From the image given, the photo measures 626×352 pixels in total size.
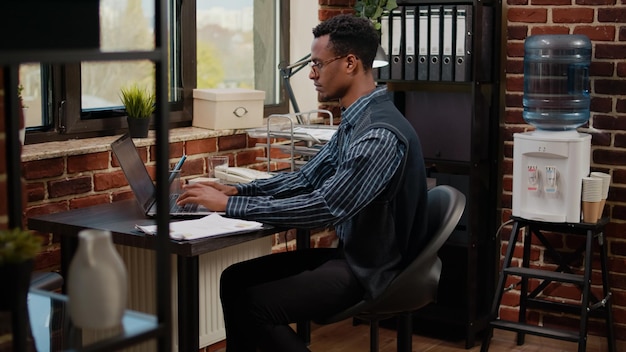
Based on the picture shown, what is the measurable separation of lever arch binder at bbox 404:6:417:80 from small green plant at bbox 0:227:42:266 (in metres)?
2.76

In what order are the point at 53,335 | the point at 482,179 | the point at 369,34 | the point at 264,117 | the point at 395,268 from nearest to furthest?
the point at 53,335 < the point at 395,268 < the point at 369,34 < the point at 482,179 < the point at 264,117

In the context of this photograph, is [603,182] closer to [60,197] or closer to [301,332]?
[301,332]

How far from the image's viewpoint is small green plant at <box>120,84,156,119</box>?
350 cm

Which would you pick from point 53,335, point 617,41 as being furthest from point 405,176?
point 617,41

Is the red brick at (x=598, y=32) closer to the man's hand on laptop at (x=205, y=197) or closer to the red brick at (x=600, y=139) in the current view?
the red brick at (x=600, y=139)

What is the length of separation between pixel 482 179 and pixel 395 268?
4.75 ft

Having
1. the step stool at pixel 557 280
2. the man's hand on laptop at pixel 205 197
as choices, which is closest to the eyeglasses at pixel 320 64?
the man's hand on laptop at pixel 205 197

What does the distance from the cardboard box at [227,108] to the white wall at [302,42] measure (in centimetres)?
52

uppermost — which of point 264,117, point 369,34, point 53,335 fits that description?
point 369,34

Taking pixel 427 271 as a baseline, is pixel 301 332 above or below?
below

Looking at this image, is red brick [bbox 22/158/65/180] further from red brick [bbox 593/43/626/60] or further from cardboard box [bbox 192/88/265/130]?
red brick [bbox 593/43/626/60]

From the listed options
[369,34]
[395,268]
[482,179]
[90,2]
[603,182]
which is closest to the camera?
[90,2]

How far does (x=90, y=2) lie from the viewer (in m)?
1.53

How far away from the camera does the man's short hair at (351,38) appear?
2.99 m
